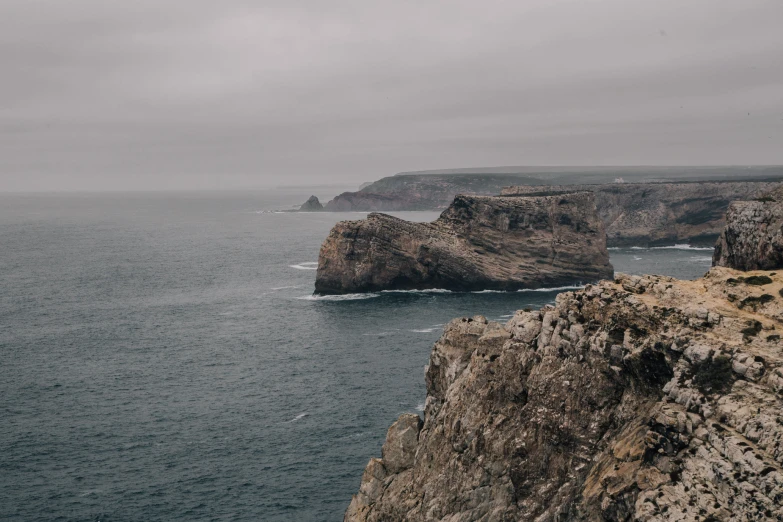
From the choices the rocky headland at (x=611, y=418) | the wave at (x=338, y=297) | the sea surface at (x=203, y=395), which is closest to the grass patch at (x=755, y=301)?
the rocky headland at (x=611, y=418)

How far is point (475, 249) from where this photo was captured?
555 feet

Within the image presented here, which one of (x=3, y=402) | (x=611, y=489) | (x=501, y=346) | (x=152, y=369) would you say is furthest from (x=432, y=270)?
(x=611, y=489)

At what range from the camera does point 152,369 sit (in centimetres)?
10200

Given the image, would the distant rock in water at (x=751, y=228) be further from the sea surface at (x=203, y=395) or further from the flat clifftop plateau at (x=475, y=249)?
the flat clifftop plateau at (x=475, y=249)

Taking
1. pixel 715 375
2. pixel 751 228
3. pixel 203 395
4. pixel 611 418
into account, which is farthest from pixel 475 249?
pixel 715 375

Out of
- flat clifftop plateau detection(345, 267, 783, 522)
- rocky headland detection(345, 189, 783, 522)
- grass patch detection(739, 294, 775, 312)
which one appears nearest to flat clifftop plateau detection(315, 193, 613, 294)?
Result: rocky headland detection(345, 189, 783, 522)

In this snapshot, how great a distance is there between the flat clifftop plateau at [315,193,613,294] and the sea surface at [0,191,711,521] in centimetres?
623

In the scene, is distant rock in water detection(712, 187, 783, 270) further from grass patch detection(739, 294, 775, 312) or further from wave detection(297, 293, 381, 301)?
wave detection(297, 293, 381, 301)

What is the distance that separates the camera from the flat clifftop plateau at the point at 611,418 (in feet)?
105

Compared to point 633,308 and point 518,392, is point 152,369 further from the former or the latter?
point 633,308

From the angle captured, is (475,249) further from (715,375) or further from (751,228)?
(715,375)

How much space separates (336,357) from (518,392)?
67.6m

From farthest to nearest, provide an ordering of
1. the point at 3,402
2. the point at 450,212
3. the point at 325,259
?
the point at 450,212 → the point at 325,259 → the point at 3,402

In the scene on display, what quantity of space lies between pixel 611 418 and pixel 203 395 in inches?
2542
